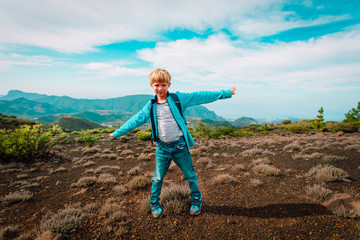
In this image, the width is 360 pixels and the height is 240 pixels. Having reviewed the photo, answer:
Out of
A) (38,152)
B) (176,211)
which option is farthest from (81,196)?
(38,152)

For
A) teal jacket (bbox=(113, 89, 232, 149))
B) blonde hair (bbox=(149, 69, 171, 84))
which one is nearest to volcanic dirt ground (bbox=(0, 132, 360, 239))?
teal jacket (bbox=(113, 89, 232, 149))

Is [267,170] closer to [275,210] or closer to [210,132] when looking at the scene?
[275,210]

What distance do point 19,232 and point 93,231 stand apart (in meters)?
1.43

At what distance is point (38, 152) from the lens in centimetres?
772

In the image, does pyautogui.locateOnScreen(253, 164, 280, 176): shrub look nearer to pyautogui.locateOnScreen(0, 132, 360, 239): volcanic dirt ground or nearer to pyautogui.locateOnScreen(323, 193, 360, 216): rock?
pyautogui.locateOnScreen(0, 132, 360, 239): volcanic dirt ground

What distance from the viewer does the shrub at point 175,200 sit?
3.24m

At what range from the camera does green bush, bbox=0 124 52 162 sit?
22.0 feet

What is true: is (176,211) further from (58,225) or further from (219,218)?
(58,225)

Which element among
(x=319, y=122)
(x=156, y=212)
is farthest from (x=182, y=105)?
(x=319, y=122)

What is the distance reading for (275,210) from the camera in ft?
10.6

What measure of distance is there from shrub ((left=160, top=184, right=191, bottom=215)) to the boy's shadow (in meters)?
0.46

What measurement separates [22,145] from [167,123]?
8.04 metres

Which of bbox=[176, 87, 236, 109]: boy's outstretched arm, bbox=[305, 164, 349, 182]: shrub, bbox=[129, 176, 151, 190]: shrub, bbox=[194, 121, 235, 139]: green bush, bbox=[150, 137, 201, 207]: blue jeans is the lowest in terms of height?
bbox=[194, 121, 235, 139]: green bush

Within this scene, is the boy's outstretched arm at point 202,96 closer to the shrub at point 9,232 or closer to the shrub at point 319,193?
the shrub at point 319,193
